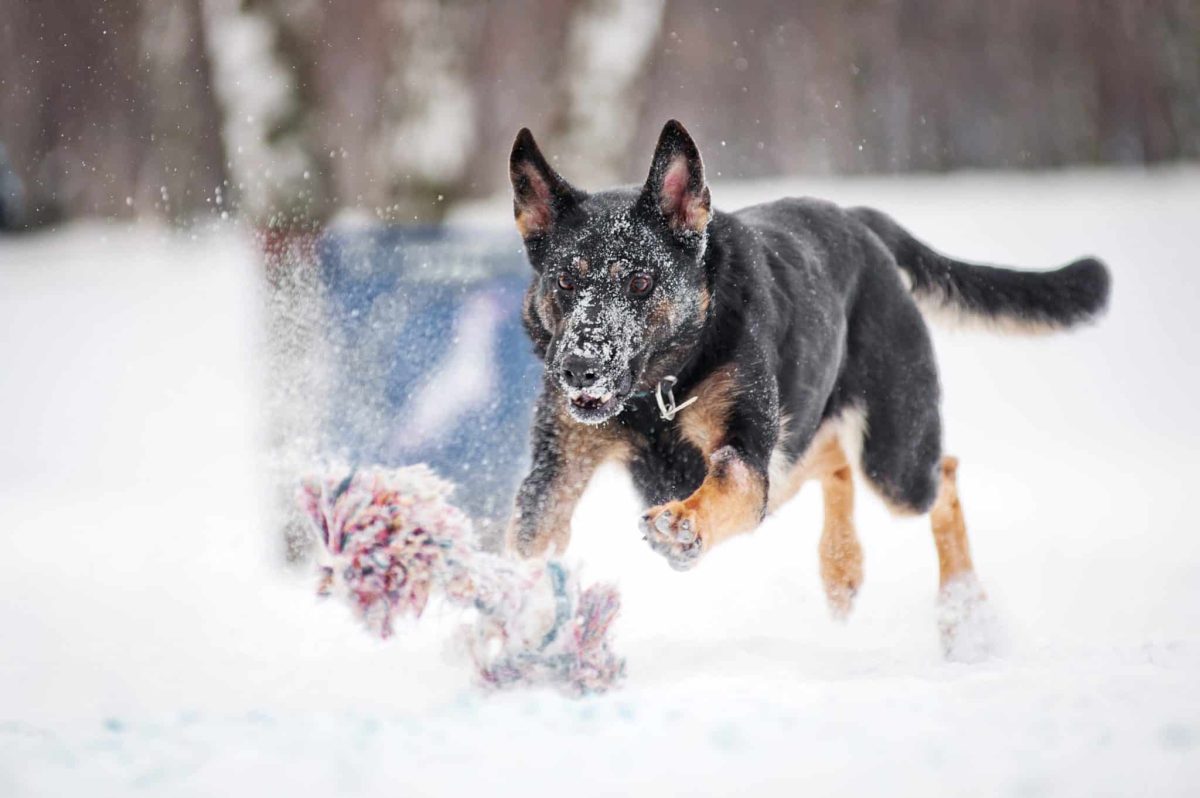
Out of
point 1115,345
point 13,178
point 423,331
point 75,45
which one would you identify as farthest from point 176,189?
point 1115,345

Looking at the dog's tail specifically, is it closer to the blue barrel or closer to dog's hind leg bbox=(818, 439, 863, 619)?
dog's hind leg bbox=(818, 439, 863, 619)

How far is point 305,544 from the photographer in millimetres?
4309

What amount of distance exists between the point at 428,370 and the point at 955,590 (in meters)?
2.45

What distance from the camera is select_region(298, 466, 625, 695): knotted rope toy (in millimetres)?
2730

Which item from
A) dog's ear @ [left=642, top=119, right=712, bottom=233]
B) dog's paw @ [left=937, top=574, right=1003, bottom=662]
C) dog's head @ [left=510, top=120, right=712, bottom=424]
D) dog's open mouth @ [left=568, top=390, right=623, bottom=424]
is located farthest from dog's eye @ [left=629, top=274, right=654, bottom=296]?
dog's paw @ [left=937, top=574, right=1003, bottom=662]

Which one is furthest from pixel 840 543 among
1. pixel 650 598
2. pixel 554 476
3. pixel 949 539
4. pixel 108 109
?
pixel 108 109

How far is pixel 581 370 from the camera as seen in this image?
3.08 meters

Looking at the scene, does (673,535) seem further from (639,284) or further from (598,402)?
(639,284)

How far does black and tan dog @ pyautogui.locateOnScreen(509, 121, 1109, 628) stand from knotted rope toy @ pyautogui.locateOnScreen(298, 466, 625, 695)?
293 millimetres

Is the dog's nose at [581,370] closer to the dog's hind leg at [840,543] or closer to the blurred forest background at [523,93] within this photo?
the dog's hind leg at [840,543]


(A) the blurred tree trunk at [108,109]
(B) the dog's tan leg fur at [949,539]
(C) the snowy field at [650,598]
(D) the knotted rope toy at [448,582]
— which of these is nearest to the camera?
(C) the snowy field at [650,598]

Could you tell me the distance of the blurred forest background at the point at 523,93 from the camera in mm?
6301

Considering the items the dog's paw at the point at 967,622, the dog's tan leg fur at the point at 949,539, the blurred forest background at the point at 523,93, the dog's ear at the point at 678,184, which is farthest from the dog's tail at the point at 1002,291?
the blurred forest background at the point at 523,93

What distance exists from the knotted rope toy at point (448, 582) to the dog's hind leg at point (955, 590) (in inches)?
70.0
